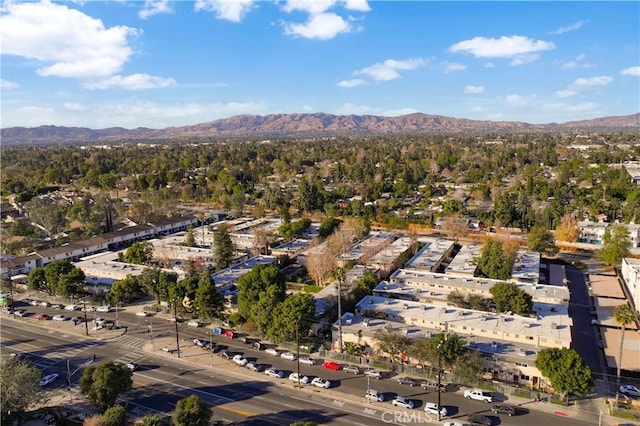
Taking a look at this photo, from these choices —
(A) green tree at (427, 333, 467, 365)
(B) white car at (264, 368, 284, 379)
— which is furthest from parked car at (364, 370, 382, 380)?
(B) white car at (264, 368, 284, 379)

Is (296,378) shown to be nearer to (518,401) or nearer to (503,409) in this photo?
(503,409)

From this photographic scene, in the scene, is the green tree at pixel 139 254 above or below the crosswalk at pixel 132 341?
above

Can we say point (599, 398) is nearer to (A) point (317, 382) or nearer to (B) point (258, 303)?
(A) point (317, 382)

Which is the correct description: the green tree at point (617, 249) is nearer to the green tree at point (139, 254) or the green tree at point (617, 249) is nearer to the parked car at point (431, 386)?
the parked car at point (431, 386)

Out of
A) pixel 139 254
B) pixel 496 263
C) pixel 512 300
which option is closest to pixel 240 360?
pixel 512 300

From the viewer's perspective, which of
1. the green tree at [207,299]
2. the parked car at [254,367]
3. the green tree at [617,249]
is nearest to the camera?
the parked car at [254,367]

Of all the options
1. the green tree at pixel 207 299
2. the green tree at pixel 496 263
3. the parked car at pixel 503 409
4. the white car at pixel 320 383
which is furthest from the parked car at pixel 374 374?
the green tree at pixel 496 263
